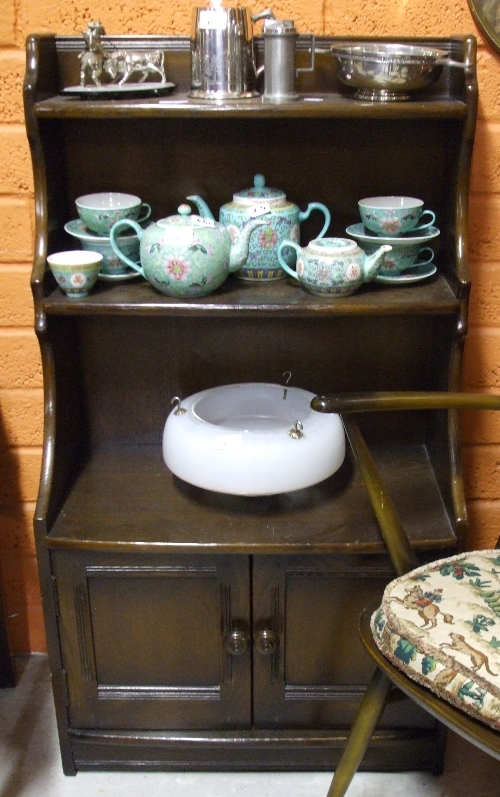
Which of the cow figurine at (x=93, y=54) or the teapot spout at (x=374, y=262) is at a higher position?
the cow figurine at (x=93, y=54)

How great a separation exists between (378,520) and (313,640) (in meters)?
0.32

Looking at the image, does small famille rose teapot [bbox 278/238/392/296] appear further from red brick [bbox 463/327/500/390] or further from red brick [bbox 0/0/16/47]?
red brick [bbox 0/0/16/47]

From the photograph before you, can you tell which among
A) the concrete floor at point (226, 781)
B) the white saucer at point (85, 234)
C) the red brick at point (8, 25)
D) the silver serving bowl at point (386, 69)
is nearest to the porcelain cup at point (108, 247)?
the white saucer at point (85, 234)

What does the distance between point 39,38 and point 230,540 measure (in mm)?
876

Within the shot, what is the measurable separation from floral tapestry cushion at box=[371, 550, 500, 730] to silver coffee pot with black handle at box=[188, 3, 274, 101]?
0.83 m

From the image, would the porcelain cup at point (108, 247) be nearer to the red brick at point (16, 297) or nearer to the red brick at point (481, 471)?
the red brick at point (16, 297)

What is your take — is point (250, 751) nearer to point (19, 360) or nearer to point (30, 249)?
point (19, 360)

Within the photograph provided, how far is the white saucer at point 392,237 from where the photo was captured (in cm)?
135

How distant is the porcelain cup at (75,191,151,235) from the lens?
4.45 feet

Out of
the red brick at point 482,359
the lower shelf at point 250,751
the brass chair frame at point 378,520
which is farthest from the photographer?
the red brick at point 482,359

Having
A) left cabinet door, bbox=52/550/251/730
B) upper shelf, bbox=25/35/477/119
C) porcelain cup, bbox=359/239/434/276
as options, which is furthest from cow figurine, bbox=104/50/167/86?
left cabinet door, bbox=52/550/251/730

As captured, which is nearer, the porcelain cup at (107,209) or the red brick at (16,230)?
the porcelain cup at (107,209)

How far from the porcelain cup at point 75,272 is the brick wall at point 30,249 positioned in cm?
24

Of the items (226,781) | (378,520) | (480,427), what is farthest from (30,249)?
(226,781)
